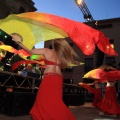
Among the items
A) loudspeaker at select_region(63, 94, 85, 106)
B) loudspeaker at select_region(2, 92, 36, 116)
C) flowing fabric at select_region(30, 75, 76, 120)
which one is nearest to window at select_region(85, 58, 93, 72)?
loudspeaker at select_region(63, 94, 85, 106)

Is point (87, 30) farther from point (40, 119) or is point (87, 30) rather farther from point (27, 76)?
point (27, 76)

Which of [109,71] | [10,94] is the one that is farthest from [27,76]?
[109,71]

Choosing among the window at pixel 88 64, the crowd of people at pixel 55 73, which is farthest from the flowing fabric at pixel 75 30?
the window at pixel 88 64

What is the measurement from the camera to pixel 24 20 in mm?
3109

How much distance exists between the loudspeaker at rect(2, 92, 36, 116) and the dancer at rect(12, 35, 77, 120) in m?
3.69

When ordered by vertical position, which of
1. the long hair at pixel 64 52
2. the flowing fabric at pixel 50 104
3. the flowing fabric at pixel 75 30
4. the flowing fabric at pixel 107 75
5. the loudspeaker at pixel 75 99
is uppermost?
the flowing fabric at pixel 75 30

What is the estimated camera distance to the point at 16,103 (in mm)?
6059

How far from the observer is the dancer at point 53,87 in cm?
244

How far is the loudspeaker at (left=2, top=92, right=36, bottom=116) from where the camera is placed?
5.99m

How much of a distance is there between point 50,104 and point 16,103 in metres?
3.86

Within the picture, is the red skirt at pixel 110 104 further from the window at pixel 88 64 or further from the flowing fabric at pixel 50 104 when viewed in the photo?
the window at pixel 88 64

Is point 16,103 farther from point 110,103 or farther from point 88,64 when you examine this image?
point 88,64

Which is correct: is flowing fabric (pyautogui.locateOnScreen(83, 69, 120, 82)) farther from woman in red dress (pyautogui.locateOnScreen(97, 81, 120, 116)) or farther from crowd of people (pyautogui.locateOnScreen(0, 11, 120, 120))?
crowd of people (pyautogui.locateOnScreen(0, 11, 120, 120))

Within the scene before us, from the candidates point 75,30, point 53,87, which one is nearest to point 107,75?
point 75,30
